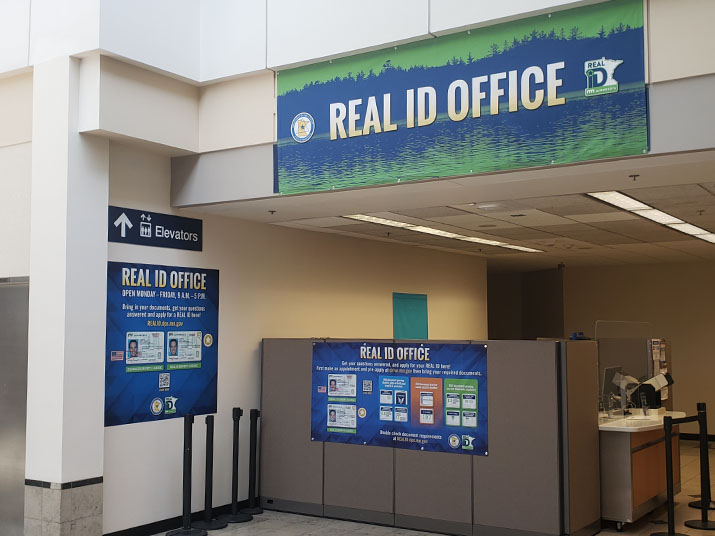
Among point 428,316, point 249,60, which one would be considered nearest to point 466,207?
point 249,60

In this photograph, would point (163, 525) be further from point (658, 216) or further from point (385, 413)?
point (658, 216)

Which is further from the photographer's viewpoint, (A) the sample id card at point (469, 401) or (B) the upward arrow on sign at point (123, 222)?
(A) the sample id card at point (469, 401)

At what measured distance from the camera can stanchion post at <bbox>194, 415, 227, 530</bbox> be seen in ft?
22.3

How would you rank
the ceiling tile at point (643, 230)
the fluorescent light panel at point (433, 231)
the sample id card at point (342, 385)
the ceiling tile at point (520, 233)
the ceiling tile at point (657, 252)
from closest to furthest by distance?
the sample id card at point (342, 385) → the fluorescent light panel at point (433, 231) → the ceiling tile at point (643, 230) → the ceiling tile at point (520, 233) → the ceiling tile at point (657, 252)

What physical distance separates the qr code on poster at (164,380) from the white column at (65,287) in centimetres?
77

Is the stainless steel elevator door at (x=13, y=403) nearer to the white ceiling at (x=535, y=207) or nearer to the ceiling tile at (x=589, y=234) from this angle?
the white ceiling at (x=535, y=207)

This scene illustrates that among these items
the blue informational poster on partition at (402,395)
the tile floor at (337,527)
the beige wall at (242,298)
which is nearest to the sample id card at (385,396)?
the blue informational poster on partition at (402,395)

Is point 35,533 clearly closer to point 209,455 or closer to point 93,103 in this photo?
point 209,455

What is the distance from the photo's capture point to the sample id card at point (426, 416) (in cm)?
679

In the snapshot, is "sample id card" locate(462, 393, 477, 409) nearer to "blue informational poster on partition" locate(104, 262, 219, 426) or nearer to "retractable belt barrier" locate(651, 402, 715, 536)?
"retractable belt barrier" locate(651, 402, 715, 536)

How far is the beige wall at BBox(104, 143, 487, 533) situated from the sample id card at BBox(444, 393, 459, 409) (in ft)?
6.81

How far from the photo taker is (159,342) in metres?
6.78

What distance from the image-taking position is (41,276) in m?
5.98

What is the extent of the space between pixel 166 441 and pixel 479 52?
4.12 metres
